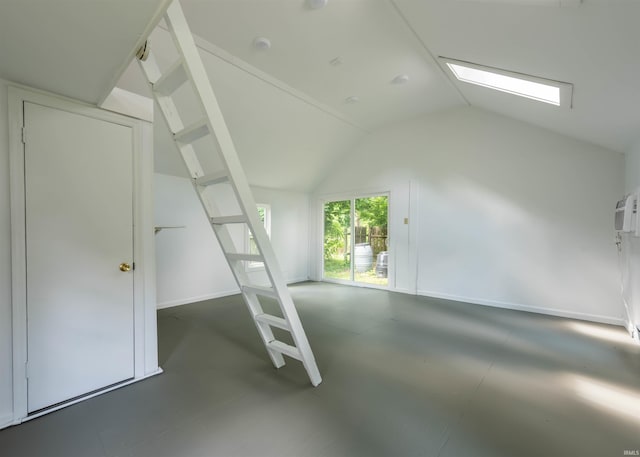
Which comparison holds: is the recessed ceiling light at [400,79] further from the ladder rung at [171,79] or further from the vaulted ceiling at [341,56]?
the ladder rung at [171,79]

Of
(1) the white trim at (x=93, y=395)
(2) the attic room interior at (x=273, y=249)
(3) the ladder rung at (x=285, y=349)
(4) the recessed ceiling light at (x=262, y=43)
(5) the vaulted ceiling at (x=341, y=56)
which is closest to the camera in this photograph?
(5) the vaulted ceiling at (x=341, y=56)

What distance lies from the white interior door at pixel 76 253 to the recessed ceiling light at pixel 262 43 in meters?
1.74

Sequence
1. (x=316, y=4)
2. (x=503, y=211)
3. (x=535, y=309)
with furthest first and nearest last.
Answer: (x=503, y=211) → (x=535, y=309) → (x=316, y=4)

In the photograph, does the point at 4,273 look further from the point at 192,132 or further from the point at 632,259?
the point at 632,259

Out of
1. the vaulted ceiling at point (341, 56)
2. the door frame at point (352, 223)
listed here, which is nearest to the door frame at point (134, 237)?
the vaulted ceiling at point (341, 56)

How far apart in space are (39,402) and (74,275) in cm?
89

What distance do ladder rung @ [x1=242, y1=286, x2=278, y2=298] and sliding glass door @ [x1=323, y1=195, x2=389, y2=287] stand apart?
413 cm

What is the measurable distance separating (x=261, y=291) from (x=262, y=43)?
2.77 m

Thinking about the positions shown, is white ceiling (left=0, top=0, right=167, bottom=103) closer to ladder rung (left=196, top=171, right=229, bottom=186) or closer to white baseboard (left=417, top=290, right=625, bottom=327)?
ladder rung (left=196, top=171, right=229, bottom=186)

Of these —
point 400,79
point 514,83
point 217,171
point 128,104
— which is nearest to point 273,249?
point 217,171

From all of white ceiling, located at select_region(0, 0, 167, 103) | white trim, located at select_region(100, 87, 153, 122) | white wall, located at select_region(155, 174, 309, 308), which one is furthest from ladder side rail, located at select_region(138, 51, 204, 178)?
white wall, located at select_region(155, 174, 309, 308)

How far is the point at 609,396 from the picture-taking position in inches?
80.0

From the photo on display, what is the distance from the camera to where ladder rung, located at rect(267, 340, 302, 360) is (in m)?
2.15

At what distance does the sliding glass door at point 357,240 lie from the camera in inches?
233
